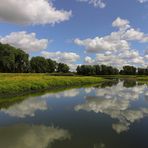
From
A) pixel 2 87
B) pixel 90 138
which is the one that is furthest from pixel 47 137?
pixel 2 87

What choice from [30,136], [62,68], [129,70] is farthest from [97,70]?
[30,136]

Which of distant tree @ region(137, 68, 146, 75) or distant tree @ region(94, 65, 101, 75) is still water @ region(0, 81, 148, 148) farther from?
distant tree @ region(137, 68, 146, 75)

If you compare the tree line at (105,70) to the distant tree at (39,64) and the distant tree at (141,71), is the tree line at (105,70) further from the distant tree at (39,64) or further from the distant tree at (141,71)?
the distant tree at (39,64)

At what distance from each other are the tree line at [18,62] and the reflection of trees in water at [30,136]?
78138 mm

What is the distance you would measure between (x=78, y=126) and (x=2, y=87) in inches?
711

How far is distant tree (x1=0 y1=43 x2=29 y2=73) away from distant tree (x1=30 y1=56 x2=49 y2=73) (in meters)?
11.3

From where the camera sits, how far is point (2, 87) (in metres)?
29.8

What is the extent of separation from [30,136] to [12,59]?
81.9m

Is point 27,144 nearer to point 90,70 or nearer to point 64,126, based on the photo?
point 64,126

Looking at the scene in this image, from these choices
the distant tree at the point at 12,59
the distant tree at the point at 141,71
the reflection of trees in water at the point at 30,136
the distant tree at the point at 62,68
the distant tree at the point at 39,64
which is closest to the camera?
the reflection of trees in water at the point at 30,136

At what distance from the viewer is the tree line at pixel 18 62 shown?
90312 mm

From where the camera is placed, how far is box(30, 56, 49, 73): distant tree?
379 ft

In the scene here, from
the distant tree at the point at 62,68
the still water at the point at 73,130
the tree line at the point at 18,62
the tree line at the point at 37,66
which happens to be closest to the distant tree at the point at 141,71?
the tree line at the point at 37,66

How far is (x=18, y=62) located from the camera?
3910 inches
